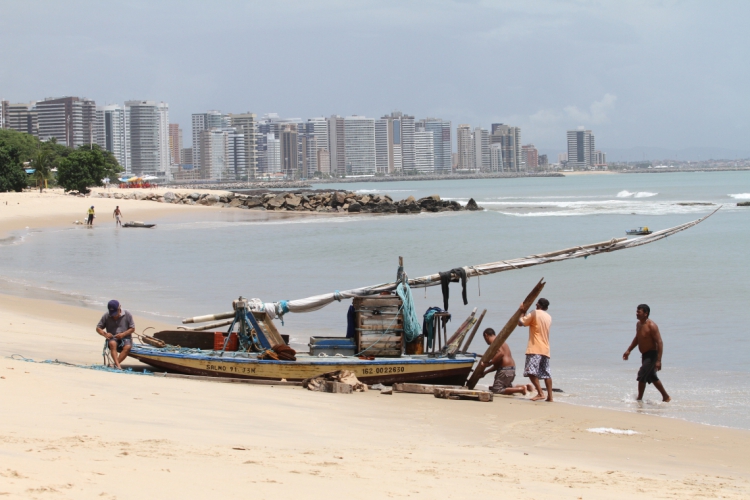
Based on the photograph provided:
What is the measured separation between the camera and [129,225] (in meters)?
41.0

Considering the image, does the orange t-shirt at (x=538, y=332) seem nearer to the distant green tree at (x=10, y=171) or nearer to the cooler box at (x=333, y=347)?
the cooler box at (x=333, y=347)

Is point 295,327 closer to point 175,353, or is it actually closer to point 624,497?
point 175,353

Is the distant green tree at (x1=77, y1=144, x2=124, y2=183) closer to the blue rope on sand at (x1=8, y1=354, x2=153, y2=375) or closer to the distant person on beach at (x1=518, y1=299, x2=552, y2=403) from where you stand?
the blue rope on sand at (x1=8, y1=354, x2=153, y2=375)

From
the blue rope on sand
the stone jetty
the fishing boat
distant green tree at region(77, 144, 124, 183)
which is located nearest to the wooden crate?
the fishing boat

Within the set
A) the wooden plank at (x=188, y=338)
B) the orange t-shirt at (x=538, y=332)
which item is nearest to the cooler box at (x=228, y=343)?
the wooden plank at (x=188, y=338)

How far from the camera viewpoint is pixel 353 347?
10.3 m

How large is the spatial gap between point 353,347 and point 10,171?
189 ft

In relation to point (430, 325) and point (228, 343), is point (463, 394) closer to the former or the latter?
point (430, 325)

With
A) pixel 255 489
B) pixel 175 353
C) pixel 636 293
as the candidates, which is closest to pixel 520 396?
pixel 175 353

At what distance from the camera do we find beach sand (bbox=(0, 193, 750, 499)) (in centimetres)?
491

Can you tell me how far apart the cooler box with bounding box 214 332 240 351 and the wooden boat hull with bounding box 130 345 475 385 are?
0.39 meters

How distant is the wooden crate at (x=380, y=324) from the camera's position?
10.0 metres

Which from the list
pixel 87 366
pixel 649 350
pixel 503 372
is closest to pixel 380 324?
pixel 503 372

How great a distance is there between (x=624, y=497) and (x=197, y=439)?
3.09 metres
